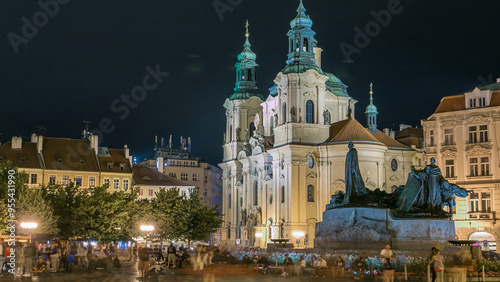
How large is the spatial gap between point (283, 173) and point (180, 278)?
47.7 metres

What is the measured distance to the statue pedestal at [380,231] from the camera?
103ft

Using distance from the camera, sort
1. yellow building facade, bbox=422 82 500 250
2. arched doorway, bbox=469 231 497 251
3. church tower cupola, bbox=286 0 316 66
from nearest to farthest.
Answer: arched doorway, bbox=469 231 497 251
yellow building facade, bbox=422 82 500 250
church tower cupola, bbox=286 0 316 66

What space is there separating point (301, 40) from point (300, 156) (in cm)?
1396

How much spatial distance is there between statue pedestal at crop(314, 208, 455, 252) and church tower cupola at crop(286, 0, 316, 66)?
45.3 meters

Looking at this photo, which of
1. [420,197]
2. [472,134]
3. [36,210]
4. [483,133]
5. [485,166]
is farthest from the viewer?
[472,134]

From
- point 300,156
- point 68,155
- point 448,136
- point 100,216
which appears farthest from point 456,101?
point 68,155

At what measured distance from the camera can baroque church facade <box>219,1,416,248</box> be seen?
241 ft

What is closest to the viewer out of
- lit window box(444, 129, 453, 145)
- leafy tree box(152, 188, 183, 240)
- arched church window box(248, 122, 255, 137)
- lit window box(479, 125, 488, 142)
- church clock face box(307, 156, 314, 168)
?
lit window box(479, 125, 488, 142)

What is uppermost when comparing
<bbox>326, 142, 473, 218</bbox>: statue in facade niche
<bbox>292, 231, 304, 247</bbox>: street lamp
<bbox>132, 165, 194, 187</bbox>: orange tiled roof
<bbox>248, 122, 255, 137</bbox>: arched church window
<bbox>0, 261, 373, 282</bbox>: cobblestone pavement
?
<bbox>248, 122, 255, 137</bbox>: arched church window

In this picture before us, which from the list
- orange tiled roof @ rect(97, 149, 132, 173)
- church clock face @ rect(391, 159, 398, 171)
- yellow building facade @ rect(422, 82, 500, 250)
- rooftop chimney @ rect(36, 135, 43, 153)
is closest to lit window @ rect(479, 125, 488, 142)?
yellow building facade @ rect(422, 82, 500, 250)

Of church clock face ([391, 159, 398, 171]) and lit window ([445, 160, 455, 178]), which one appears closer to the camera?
lit window ([445, 160, 455, 178])

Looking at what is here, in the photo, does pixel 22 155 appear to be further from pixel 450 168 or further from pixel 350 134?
pixel 450 168

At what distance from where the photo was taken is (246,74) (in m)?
93.5

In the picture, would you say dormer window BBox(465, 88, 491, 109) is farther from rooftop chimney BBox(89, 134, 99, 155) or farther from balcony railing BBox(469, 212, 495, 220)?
rooftop chimney BBox(89, 134, 99, 155)
